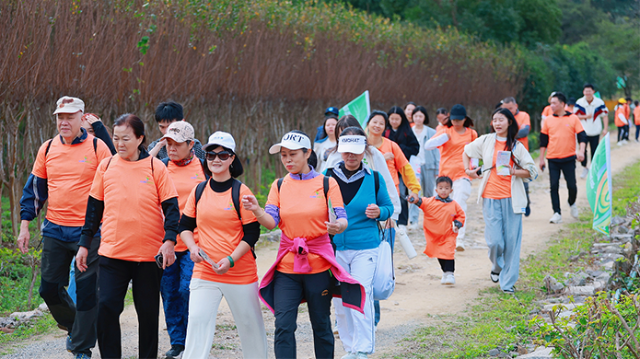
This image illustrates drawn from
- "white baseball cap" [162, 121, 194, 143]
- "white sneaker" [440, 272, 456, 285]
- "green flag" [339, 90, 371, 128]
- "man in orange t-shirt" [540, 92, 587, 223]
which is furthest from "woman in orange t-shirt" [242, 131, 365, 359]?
"man in orange t-shirt" [540, 92, 587, 223]

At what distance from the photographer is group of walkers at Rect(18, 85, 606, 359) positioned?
14.8 feet

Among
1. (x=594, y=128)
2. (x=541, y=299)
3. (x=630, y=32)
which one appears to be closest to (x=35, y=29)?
(x=541, y=299)

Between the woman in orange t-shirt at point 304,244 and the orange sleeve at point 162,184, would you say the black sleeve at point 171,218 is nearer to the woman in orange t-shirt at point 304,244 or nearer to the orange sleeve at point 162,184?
the orange sleeve at point 162,184

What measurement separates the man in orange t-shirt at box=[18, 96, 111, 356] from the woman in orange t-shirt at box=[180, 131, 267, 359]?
1134mm

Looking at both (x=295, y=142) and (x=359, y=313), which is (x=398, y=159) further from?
(x=295, y=142)

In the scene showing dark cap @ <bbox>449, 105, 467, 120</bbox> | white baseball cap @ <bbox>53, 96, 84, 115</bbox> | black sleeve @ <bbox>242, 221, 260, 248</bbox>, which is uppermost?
white baseball cap @ <bbox>53, 96, 84, 115</bbox>

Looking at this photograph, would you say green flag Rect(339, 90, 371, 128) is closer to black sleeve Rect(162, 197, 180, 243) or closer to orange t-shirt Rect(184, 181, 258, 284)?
black sleeve Rect(162, 197, 180, 243)

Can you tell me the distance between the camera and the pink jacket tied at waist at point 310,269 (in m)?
4.59

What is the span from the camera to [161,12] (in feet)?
39.4

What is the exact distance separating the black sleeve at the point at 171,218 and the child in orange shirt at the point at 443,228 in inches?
146

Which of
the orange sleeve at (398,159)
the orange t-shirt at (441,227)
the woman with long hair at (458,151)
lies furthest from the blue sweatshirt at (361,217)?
the woman with long hair at (458,151)

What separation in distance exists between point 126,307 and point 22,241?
6.89ft

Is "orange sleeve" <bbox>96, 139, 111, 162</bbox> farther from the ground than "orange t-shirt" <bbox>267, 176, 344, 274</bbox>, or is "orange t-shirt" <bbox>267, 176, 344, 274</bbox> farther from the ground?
"orange sleeve" <bbox>96, 139, 111, 162</bbox>

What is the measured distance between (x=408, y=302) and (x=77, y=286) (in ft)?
12.0
